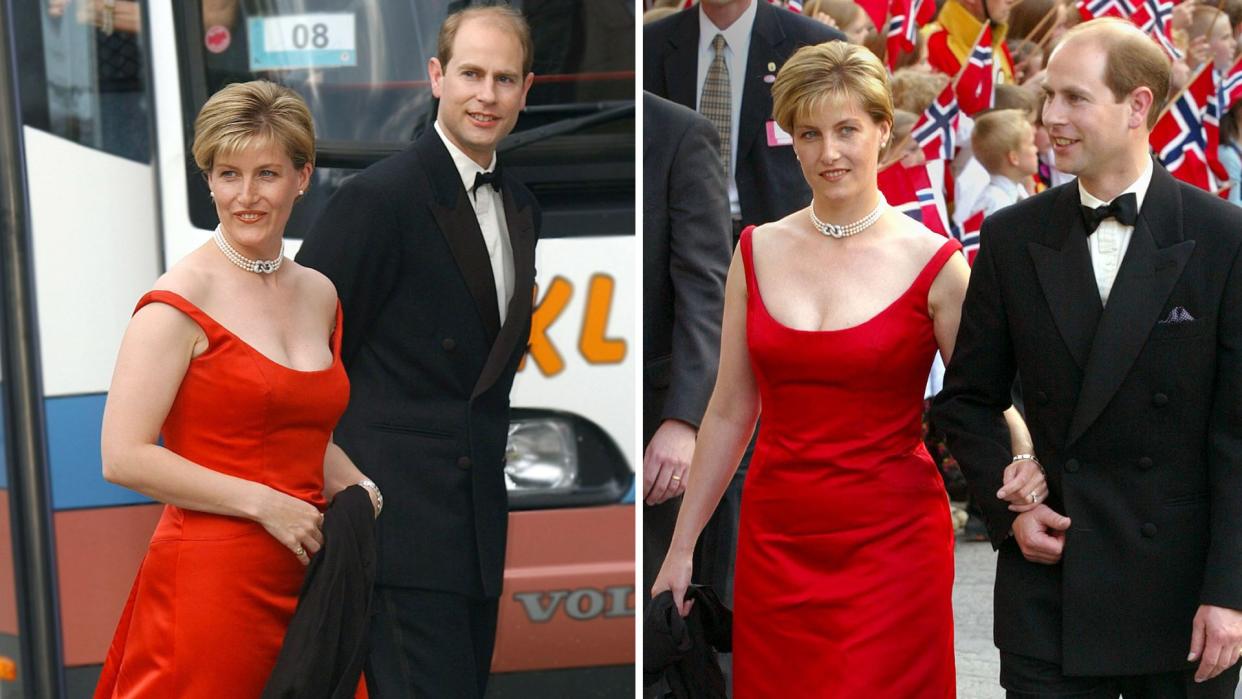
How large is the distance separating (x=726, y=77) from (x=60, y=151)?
4.83 feet

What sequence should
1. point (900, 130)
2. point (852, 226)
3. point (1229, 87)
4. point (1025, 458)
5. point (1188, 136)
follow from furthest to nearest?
1. point (1229, 87)
2. point (1188, 136)
3. point (900, 130)
4. point (852, 226)
5. point (1025, 458)

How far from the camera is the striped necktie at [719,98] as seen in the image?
3646mm

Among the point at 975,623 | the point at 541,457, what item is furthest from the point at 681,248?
the point at 975,623

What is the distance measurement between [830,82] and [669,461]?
838 mm

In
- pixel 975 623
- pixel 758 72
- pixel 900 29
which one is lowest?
pixel 975 623

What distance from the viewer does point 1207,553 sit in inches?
101

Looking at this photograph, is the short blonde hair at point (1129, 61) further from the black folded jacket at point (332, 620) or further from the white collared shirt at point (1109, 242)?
the black folded jacket at point (332, 620)

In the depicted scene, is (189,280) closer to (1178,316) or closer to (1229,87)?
(1178,316)

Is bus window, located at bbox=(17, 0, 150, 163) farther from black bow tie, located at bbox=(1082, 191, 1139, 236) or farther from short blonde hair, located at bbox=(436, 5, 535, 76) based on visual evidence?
black bow tie, located at bbox=(1082, 191, 1139, 236)

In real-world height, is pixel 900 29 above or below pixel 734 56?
above

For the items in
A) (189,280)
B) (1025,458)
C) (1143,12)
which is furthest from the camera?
(1143,12)

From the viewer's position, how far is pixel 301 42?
2826mm

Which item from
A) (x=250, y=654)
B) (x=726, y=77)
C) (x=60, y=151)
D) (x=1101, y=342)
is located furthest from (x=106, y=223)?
(x=1101, y=342)

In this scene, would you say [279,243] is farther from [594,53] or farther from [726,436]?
[726,436]
